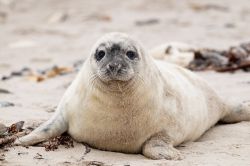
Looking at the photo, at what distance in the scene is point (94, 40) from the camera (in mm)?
11562

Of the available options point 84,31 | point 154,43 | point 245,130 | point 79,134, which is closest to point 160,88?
point 79,134

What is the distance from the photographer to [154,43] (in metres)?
11.0

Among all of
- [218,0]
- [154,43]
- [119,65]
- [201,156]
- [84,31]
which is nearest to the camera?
[119,65]

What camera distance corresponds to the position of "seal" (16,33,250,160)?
170 inches

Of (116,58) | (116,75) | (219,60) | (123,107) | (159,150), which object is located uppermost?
(219,60)

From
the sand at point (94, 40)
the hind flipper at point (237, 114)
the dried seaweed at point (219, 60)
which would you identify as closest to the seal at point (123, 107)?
the sand at point (94, 40)

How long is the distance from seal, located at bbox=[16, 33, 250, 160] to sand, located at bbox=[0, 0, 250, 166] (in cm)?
11

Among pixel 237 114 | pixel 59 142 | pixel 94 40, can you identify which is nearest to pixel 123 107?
pixel 59 142

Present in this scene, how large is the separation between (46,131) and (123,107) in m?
0.65

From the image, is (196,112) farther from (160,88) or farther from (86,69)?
(86,69)

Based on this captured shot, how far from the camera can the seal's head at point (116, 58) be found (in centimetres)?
419

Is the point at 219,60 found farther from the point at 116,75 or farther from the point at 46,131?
the point at 116,75

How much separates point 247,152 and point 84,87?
1.23 meters

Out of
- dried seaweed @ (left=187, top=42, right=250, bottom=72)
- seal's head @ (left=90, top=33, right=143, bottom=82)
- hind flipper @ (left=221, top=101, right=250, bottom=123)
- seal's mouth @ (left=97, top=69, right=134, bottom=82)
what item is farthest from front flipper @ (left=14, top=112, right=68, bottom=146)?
dried seaweed @ (left=187, top=42, right=250, bottom=72)
